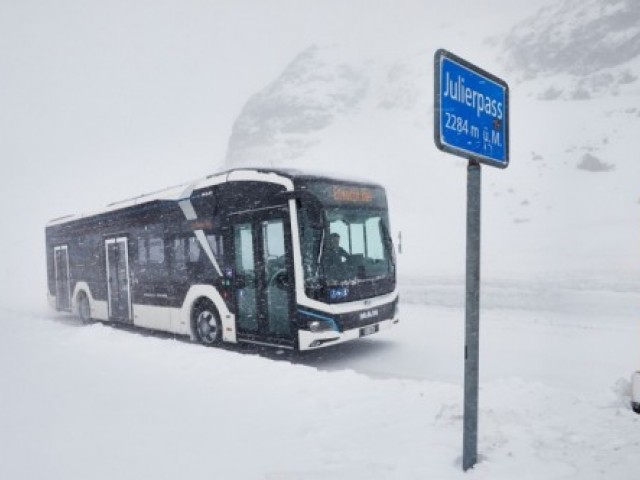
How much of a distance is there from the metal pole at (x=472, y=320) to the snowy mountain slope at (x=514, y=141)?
1465 centimetres

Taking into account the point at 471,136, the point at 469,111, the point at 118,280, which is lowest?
the point at 118,280

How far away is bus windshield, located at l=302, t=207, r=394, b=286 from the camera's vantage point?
768 cm

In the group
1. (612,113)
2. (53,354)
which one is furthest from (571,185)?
(53,354)

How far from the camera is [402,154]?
63.2 metres

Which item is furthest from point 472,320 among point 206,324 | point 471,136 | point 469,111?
point 206,324

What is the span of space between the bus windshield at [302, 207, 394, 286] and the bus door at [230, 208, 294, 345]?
40 centimetres

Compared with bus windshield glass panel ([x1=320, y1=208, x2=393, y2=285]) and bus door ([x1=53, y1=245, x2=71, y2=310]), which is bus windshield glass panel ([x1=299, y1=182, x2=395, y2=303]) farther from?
bus door ([x1=53, y1=245, x2=71, y2=310])

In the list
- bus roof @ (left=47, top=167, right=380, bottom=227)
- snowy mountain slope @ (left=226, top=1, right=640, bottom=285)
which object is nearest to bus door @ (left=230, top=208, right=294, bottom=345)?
bus roof @ (left=47, top=167, right=380, bottom=227)

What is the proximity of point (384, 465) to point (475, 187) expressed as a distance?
87.1 inches

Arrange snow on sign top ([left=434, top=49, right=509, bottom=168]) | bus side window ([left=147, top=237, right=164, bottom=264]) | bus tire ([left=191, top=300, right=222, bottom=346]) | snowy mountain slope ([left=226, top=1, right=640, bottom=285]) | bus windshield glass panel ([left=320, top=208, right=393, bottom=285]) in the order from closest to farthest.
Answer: snow on sign top ([left=434, top=49, right=509, bottom=168]) < bus windshield glass panel ([left=320, top=208, right=393, bottom=285]) < bus tire ([left=191, top=300, right=222, bottom=346]) < bus side window ([left=147, top=237, right=164, bottom=264]) < snowy mountain slope ([left=226, top=1, right=640, bottom=285])

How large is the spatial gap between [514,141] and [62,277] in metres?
51.5

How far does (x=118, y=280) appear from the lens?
12.4 meters

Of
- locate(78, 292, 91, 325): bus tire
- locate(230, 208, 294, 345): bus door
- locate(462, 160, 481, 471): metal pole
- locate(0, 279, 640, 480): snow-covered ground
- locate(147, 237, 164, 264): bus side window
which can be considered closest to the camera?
locate(462, 160, 481, 471): metal pole

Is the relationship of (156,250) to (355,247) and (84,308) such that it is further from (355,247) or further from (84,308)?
(84,308)
